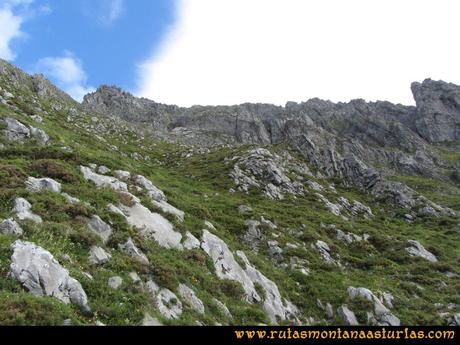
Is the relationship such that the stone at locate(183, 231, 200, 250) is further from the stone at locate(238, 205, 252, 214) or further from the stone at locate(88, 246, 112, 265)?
the stone at locate(238, 205, 252, 214)

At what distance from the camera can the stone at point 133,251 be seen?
21.0 meters

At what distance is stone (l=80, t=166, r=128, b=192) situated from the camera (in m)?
29.2

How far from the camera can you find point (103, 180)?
3003 cm

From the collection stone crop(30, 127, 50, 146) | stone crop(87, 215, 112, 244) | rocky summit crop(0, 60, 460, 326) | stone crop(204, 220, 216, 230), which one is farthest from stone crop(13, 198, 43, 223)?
stone crop(30, 127, 50, 146)

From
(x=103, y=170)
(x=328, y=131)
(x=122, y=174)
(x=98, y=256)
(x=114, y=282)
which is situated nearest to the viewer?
(x=114, y=282)

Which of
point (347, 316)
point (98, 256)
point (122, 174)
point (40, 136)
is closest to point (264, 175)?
point (122, 174)

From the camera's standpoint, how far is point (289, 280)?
30031 millimetres

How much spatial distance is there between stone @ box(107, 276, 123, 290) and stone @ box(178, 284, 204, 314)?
3592 millimetres

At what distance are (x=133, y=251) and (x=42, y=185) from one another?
24.2 ft

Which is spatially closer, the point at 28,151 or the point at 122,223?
the point at 122,223

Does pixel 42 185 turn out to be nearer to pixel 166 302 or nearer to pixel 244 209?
pixel 166 302

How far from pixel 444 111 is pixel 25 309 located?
179 metres
